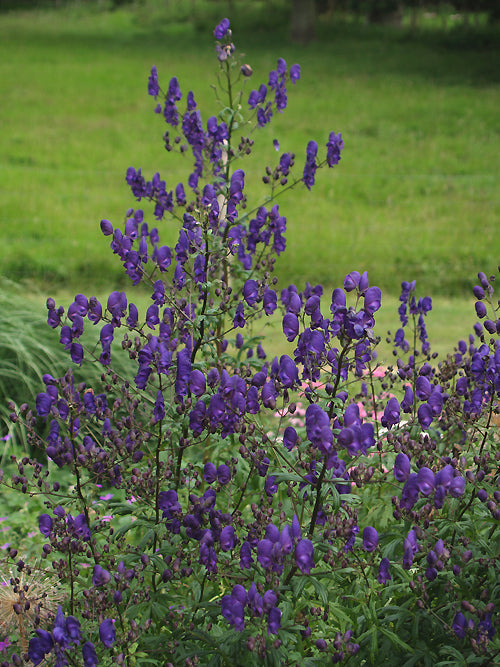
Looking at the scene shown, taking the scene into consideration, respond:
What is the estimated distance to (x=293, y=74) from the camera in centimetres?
450

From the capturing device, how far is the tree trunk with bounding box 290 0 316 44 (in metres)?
27.2

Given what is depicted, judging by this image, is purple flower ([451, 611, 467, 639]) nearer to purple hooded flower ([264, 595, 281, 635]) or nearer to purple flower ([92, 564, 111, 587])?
purple hooded flower ([264, 595, 281, 635])

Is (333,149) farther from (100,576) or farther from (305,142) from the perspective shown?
(305,142)

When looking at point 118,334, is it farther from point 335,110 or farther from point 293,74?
point 335,110

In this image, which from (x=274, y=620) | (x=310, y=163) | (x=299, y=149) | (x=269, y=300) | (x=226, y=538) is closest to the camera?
(x=274, y=620)

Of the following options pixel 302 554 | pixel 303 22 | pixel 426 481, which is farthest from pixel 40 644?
pixel 303 22

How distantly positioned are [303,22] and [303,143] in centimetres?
1262

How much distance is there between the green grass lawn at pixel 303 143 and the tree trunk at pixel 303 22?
70cm

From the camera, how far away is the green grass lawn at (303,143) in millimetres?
9930

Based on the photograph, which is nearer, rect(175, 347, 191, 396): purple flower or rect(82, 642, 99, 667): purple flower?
rect(82, 642, 99, 667): purple flower

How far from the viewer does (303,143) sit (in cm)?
1661

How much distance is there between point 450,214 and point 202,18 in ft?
80.5

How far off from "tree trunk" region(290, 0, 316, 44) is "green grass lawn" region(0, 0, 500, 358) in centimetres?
70

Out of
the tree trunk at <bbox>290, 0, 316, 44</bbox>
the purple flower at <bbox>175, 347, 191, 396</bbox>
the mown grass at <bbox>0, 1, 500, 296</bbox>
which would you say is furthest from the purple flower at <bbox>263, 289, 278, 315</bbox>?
the tree trunk at <bbox>290, 0, 316, 44</bbox>
